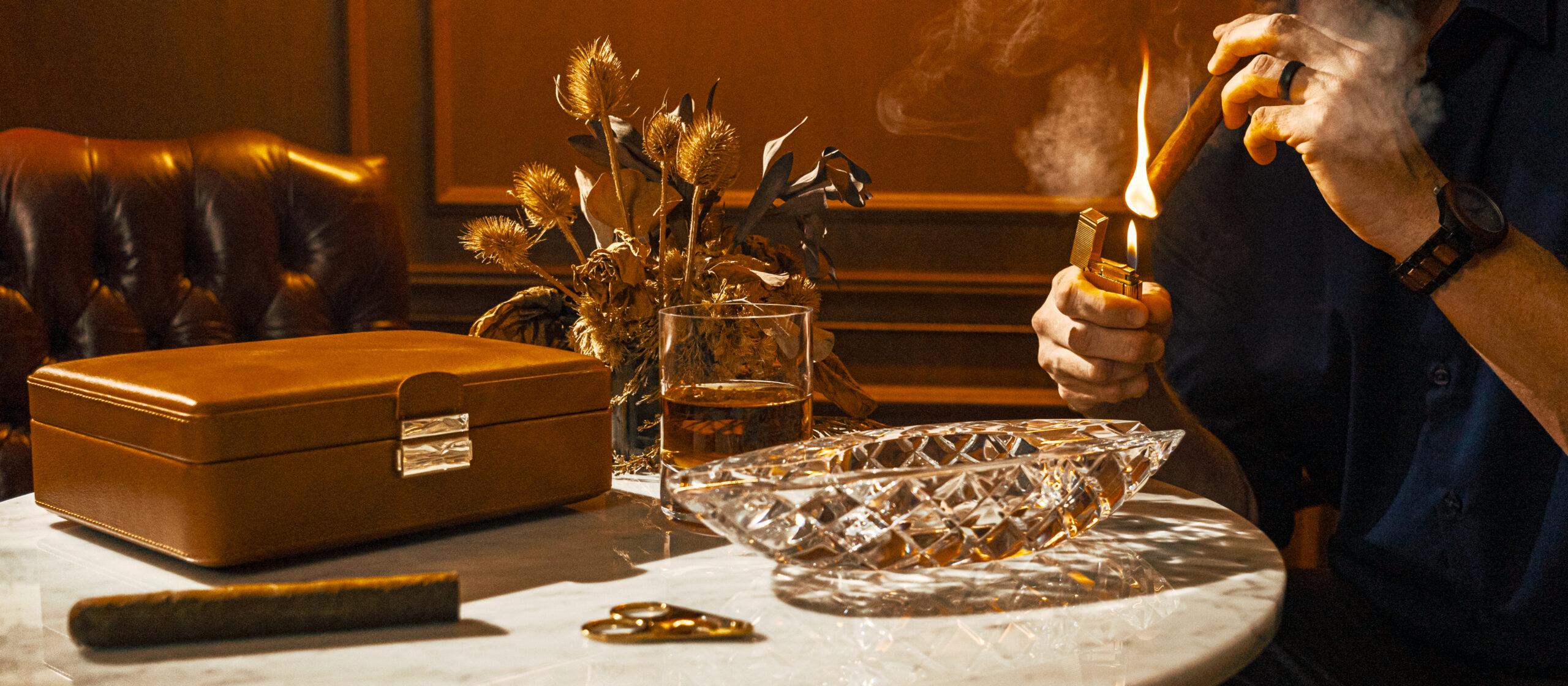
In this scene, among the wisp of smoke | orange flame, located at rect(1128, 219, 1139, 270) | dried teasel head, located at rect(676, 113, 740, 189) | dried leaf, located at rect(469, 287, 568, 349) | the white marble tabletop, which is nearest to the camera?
the white marble tabletop

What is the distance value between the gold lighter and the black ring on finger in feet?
0.86

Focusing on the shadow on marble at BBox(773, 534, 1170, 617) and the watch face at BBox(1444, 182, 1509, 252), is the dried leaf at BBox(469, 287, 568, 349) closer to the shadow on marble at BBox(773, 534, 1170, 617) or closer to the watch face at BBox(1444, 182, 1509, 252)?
the shadow on marble at BBox(773, 534, 1170, 617)

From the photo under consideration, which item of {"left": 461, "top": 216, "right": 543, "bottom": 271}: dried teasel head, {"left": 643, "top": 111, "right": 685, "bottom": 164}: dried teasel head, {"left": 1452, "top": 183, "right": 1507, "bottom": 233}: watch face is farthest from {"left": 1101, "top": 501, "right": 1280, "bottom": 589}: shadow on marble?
{"left": 461, "top": 216, "right": 543, "bottom": 271}: dried teasel head

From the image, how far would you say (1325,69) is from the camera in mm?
1316

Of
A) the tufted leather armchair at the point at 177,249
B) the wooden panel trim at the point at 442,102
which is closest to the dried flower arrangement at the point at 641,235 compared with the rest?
the tufted leather armchair at the point at 177,249

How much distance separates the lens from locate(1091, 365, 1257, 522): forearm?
1.50m

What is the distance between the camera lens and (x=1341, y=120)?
4.29 ft

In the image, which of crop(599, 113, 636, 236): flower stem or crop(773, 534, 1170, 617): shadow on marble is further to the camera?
crop(599, 113, 636, 236): flower stem

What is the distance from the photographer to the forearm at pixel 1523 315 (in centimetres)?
126

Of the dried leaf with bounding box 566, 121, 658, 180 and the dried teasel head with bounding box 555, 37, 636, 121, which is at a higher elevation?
the dried teasel head with bounding box 555, 37, 636, 121

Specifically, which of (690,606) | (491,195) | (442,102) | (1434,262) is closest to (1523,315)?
(1434,262)

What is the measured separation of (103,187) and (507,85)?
1187mm

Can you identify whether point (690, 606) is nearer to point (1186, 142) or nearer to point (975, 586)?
point (975, 586)

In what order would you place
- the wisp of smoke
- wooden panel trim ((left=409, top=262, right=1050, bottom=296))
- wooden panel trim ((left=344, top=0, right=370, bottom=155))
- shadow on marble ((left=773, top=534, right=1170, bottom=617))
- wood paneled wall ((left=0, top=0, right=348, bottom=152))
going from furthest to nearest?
1. wooden panel trim ((left=409, top=262, right=1050, bottom=296))
2. wooden panel trim ((left=344, top=0, right=370, bottom=155))
3. the wisp of smoke
4. wood paneled wall ((left=0, top=0, right=348, bottom=152))
5. shadow on marble ((left=773, top=534, right=1170, bottom=617))
